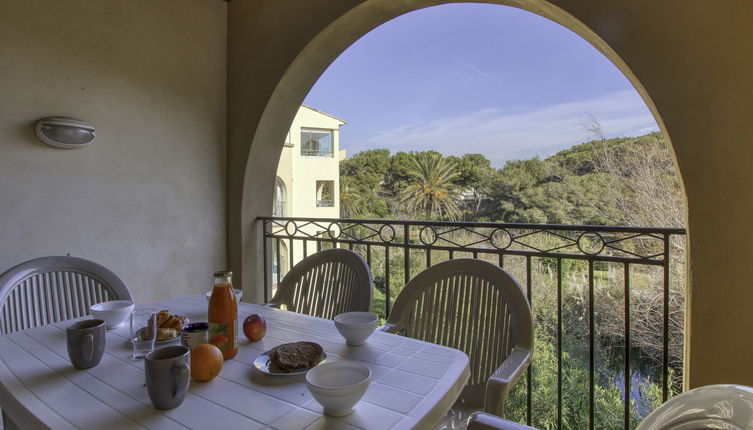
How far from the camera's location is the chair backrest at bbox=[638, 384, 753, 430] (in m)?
0.47

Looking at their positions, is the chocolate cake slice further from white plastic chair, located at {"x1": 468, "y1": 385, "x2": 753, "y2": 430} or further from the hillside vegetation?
the hillside vegetation

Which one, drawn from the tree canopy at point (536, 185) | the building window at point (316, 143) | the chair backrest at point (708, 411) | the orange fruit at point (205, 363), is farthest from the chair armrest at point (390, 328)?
the building window at point (316, 143)

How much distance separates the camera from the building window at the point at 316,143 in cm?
1931

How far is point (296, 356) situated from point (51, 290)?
1.21 metres

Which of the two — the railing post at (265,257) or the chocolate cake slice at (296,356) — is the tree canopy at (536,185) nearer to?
the railing post at (265,257)

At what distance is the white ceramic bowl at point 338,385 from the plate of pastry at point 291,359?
12cm

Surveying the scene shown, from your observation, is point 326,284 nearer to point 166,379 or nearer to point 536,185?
point 166,379

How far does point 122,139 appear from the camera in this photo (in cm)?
231

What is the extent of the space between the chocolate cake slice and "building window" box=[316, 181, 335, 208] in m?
19.1

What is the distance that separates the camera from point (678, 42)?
1.38m

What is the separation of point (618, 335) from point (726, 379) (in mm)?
8759

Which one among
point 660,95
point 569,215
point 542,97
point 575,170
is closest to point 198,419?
point 660,95

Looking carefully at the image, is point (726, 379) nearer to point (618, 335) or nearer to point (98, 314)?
point (98, 314)

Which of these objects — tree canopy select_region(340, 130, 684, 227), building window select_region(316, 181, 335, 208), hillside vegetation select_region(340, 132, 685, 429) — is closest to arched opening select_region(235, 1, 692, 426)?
hillside vegetation select_region(340, 132, 685, 429)
